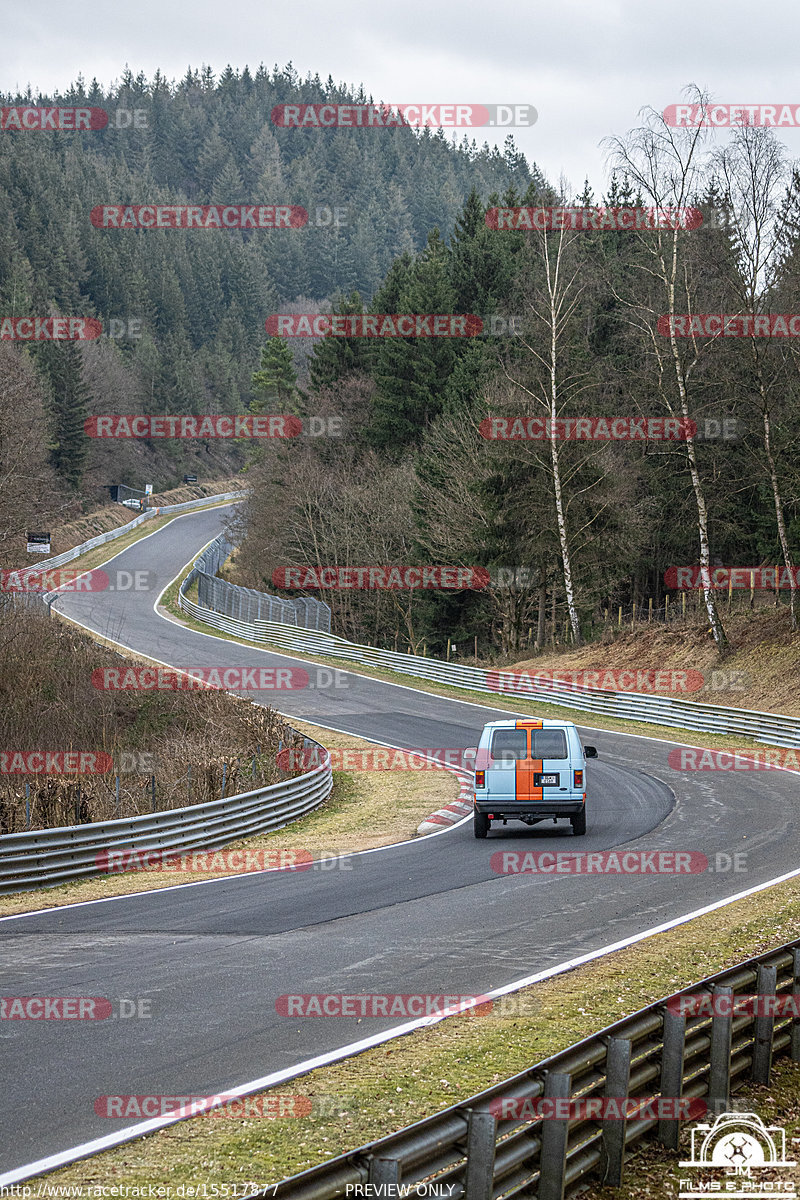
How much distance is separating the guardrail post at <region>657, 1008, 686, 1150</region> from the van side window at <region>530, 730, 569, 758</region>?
11190 millimetres

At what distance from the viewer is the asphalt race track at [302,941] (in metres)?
7.70

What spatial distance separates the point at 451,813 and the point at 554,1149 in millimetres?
15981

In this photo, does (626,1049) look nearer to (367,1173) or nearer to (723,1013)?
(723,1013)

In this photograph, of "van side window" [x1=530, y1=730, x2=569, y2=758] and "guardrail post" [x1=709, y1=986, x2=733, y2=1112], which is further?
"van side window" [x1=530, y1=730, x2=569, y2=758]

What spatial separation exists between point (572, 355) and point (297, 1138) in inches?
1584

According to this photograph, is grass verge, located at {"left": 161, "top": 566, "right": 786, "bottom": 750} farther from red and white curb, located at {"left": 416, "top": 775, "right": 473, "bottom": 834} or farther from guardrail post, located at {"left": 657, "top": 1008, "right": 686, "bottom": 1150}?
guardrail post, located at {"left": 657, "top": 1008, "right": 686, "bottom": 1150}

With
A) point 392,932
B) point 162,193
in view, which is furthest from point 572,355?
point 162,193

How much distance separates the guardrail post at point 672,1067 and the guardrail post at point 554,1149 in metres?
1.31

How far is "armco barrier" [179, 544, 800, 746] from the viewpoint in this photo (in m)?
30.9

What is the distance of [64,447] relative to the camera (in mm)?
97062

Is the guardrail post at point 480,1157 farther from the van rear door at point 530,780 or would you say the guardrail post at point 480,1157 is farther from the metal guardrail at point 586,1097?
the van rear door at point 530,780
